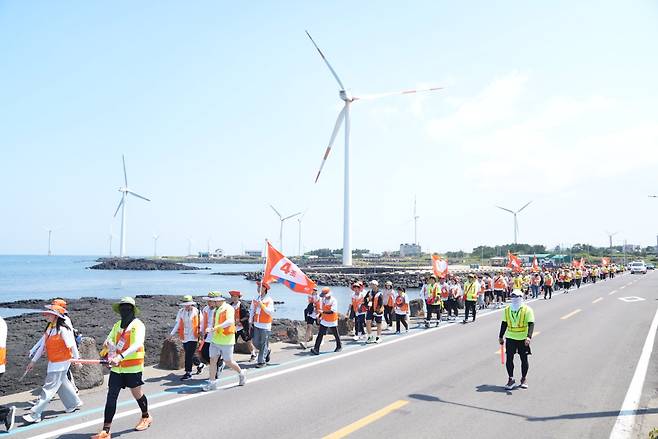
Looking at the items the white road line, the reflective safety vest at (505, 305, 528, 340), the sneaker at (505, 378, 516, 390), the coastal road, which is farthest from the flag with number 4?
the white road line

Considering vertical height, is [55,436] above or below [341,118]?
below

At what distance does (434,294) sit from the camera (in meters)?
18.6

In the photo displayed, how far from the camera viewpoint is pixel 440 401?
844 cm

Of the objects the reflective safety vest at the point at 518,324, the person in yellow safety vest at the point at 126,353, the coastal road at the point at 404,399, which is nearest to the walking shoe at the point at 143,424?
the person in yellow safety vest at the point at 126,353

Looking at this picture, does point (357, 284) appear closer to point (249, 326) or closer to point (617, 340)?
point (249, 326)

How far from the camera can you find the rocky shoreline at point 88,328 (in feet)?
44.4

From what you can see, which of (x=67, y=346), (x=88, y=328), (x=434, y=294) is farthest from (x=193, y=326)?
(x=88, y=328)

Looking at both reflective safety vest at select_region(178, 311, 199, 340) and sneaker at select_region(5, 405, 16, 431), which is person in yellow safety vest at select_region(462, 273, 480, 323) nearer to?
reflective safety vest at select_region(178, 311, 199, 340)

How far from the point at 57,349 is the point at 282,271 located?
5.66m

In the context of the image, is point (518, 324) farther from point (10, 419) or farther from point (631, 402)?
point (10, 419)

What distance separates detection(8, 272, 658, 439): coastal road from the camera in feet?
23.1

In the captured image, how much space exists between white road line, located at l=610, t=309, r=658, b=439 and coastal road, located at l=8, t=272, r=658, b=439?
0.11ft

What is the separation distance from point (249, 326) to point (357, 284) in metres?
4.01

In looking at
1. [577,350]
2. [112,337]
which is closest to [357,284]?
[577,350]
